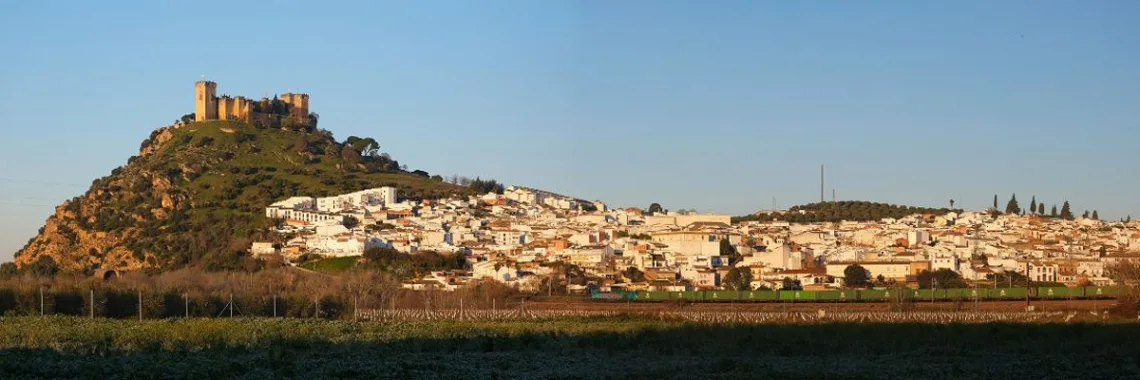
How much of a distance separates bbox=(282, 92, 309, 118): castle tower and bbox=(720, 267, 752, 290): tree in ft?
202

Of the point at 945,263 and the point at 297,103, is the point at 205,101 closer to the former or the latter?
the point at 297,103

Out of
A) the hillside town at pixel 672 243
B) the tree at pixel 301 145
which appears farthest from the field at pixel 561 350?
the tree at pixel 301 145

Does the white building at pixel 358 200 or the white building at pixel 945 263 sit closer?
the white building at pixel 945 263

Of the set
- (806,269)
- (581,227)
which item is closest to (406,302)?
(806,269)

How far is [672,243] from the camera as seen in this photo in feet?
298

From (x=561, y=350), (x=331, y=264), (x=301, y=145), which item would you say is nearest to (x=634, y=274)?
(x=331, y=264)

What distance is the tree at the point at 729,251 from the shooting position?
8544cm

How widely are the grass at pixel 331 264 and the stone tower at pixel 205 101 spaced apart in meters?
43.6

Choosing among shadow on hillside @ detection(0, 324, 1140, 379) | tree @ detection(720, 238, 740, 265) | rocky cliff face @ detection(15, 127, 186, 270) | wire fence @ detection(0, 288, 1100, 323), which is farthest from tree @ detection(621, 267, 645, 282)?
shadow on hillside @ detection(0, 324, 1140, 379)

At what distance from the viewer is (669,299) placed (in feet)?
196

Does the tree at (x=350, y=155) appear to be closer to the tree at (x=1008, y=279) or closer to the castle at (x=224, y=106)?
the castle at (x=224, y=106)

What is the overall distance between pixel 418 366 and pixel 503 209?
91.3 m

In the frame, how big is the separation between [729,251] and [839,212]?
38262mm

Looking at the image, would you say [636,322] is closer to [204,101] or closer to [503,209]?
[503,209]
